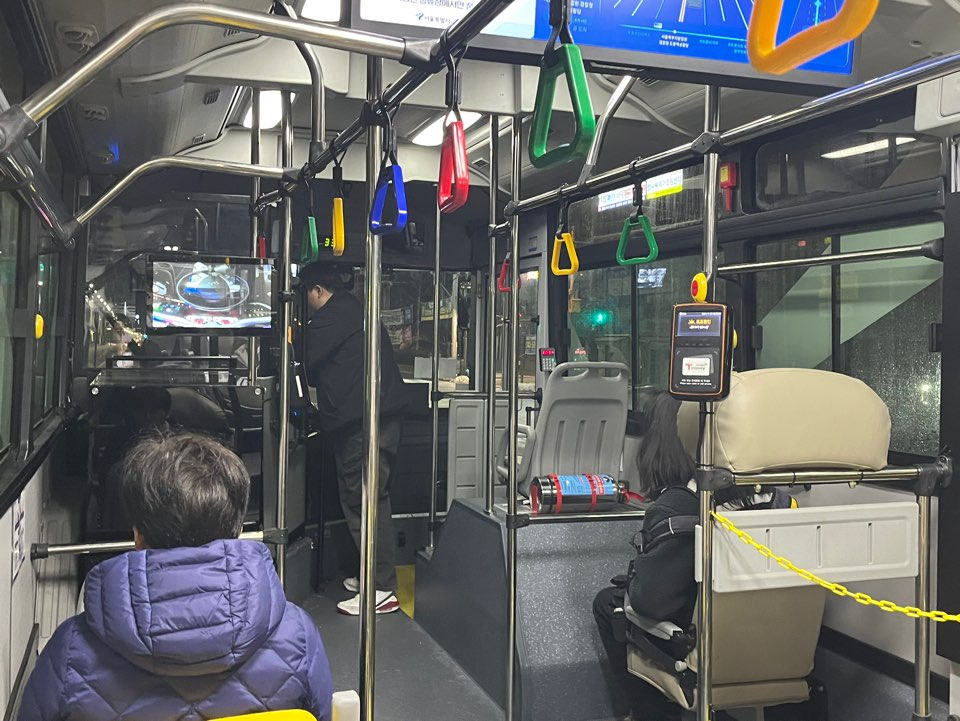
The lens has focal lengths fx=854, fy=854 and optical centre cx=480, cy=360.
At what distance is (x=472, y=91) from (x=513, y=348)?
115cm

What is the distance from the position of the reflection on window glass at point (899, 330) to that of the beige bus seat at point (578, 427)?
3.91 ft

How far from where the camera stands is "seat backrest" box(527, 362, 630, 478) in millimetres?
4367

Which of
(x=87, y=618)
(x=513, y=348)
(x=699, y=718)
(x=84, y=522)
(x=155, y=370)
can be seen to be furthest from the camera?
(x=155, y=370)

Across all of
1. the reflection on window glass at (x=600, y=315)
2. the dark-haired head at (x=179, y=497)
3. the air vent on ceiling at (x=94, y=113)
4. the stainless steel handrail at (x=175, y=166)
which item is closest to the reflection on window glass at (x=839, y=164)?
the reflection on window glass at (x=600, y=315)

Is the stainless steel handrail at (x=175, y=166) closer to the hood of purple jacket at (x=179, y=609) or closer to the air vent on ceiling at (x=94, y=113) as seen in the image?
the air vent on ceiling at (x=94, y=113)

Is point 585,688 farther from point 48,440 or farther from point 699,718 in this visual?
point 48,440

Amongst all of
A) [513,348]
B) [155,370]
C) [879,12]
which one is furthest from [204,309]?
[879,12]

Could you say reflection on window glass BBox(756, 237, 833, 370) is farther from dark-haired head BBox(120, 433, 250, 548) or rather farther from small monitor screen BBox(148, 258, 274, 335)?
dark-haired head BBox(120, 433, 250, 548)

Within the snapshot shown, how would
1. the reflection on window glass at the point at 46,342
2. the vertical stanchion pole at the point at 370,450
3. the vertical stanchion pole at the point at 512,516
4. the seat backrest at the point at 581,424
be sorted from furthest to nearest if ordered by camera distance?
the seat backrest at the point at 581,424 < the reflection on window glass at the point at 46,342 < the vertical stanchion pole at the point at 512,516 < the vertical stanchion pole at the point at 370,450

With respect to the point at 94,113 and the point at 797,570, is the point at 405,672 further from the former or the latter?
the point at 94,113

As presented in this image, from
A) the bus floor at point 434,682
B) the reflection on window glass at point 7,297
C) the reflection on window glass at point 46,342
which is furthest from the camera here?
the reflection on window glass at point 46,342

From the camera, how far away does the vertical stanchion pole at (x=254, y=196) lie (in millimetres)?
4004

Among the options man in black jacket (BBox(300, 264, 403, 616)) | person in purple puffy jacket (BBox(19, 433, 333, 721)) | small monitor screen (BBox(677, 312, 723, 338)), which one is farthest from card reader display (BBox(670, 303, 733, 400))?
man in black jacket (BBox(300, 264, 403, 616))

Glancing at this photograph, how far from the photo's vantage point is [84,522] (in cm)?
351
